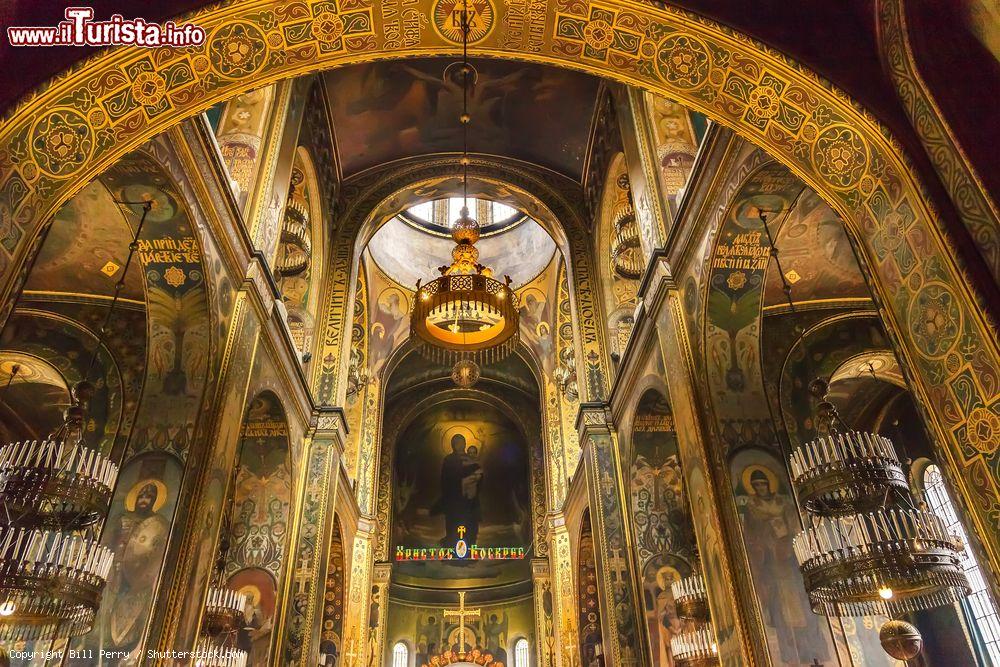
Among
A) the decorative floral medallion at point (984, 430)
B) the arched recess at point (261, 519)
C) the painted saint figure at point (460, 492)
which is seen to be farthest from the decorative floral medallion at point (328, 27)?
the painted saint figure at point (460, 492)

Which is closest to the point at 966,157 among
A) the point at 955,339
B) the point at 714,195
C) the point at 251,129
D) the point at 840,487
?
the point at 955,339

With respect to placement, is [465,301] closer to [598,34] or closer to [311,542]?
[598,34]

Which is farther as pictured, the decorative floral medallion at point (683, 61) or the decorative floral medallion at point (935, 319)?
the decorative floral medallion at point (683, 61)

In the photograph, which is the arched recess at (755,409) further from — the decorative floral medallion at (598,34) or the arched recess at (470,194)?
the arched recess at (470,194)

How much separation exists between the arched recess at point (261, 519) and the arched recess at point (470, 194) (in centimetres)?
244

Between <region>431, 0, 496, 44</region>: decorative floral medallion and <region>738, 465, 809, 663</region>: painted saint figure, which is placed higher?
<region>431, 0, 496, 44</region>: decorative floral medallion

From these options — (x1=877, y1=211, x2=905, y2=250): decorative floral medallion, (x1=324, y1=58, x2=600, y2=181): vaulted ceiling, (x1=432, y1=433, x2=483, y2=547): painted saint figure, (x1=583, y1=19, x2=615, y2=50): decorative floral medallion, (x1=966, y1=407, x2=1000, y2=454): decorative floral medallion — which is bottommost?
(x1=966, y1=407, x2=1000, y2=454): decorative floral medallion

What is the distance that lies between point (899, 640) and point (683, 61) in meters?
4.76

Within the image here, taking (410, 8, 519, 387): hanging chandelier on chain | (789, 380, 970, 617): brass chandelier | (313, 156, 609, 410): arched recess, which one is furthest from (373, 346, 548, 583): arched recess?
(789, 380, 970, 617): brass chandelier

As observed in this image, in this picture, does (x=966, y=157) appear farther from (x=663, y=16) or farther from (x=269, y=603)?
(x=269, y=603)

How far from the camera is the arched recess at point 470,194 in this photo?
11617 millimetres

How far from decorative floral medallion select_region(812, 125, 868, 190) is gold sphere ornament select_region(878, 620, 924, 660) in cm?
372

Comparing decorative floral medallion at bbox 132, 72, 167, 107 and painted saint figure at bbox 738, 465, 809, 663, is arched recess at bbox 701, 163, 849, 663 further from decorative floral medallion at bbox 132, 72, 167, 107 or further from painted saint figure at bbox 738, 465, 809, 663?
decorative floral medallion at bbox 132, 72, 167, 107

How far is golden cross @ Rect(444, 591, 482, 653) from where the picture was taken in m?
19.0
